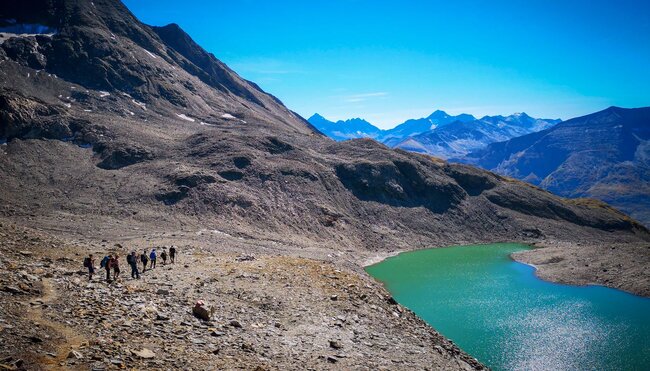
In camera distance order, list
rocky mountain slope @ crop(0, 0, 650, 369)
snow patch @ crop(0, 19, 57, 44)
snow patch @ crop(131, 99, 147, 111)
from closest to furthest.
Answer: rocky mountain slope @ crop(0, 0, 650, 369) → snow patch @ crop(131, 99, 147, 111) → snow patch @ crop(0, 19, 57, 44)

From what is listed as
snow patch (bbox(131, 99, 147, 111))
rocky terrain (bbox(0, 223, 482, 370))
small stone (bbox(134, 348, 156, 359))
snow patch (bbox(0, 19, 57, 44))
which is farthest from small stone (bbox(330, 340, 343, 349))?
snow patch (bbox(0, 19, 57, 44))

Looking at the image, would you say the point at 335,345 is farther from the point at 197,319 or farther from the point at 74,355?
the point at 74,355

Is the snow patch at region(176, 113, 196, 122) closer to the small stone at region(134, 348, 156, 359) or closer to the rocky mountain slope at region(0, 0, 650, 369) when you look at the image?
the rocky mountain slope at region(0, 0, 650, 369)

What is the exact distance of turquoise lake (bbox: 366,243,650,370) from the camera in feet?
110

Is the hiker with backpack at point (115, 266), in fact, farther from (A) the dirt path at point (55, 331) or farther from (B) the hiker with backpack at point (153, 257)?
(A) the dirt path at point (55, 331)

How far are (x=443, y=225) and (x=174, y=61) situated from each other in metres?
139

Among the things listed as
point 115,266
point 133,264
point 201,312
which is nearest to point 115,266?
point 115,266

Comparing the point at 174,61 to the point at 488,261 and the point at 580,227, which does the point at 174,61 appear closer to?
the point at 488,261

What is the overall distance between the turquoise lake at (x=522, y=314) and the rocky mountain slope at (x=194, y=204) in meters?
8.68

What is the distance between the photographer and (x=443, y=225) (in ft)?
325

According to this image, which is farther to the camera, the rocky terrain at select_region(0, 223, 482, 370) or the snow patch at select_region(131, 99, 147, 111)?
the snow patch at select_region(131, 99, 147, 111)

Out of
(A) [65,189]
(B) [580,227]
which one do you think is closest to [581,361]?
(A) [65,189]

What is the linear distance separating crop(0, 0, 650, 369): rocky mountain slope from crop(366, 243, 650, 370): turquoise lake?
28.5 feet

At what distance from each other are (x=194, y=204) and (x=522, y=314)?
5495cm
